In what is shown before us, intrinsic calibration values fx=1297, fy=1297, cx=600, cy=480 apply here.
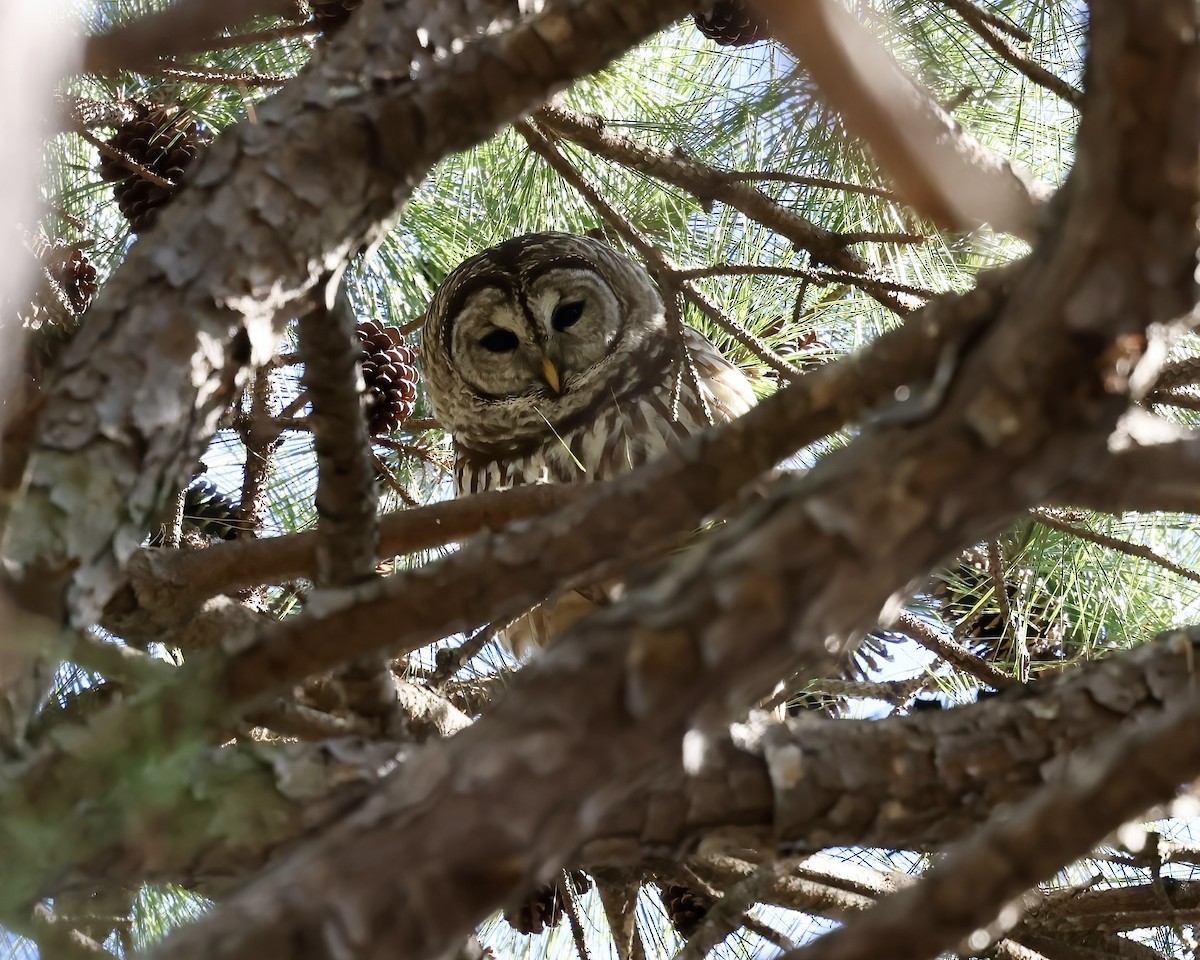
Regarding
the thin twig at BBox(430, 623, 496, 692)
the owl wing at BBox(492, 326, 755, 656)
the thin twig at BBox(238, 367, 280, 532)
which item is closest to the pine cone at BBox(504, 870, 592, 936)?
the owl wing at BBox(492, 326, 755, 656)

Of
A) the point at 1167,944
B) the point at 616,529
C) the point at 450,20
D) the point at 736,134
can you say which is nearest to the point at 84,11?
the point at 450,20

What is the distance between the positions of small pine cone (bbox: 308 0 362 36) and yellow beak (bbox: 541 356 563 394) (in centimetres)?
111

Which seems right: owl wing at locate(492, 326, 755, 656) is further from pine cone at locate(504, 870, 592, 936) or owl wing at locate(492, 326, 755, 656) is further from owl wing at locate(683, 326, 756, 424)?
pine cone at locate(504, 870, 592, 936)

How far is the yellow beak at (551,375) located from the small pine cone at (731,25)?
888 mm

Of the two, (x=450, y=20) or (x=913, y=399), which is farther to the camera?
(x=450, y=20)

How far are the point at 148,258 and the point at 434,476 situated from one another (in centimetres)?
250

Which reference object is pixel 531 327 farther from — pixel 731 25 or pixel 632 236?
pixel 632 236

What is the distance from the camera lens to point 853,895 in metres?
1.96

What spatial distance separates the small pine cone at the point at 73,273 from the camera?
2430 millimetres

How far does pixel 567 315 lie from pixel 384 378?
2.13 feet

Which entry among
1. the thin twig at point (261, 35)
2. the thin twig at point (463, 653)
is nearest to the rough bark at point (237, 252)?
the thin twig at point (463, 653)

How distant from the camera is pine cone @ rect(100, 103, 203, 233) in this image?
2.44 metres

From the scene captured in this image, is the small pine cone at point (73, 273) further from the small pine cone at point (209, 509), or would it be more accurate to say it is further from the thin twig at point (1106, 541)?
the thin twig at point (1106, 541)

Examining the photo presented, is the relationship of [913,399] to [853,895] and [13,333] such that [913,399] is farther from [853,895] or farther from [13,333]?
[853,895]
